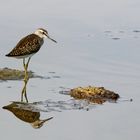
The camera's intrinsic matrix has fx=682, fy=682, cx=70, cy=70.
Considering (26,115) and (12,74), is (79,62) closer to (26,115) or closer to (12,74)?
(12,74)

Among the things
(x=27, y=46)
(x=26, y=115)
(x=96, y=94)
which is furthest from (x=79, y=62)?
(x=26, y=115)

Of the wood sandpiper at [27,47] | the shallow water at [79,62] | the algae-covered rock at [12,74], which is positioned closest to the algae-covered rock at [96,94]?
the shallow water at [79,62]

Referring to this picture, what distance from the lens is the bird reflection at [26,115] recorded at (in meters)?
9.28

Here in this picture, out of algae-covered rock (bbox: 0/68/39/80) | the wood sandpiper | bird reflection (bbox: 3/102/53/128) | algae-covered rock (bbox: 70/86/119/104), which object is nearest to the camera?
bird reflection (bbox: 3/102/53/128)

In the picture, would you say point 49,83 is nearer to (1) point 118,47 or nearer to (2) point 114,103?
(2) point 114,103

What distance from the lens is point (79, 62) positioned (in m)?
12.9

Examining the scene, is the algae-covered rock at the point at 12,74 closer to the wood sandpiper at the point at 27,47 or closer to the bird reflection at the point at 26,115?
the wood sandpiper at the point at 27,47

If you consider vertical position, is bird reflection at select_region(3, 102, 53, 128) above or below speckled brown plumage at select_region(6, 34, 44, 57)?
below

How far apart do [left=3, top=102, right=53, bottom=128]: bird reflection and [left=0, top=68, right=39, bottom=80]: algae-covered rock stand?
5.40ft

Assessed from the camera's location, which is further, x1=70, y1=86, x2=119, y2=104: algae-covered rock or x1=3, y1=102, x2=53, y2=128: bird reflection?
x1=70, y1=86, x2=119, y2=104: algae-covered rock

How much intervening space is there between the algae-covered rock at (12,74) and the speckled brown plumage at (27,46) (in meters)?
0.30

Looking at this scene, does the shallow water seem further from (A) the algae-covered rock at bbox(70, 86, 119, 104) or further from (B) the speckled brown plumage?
(B) the speckled brown plumage

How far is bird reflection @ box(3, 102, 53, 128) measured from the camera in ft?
30.5

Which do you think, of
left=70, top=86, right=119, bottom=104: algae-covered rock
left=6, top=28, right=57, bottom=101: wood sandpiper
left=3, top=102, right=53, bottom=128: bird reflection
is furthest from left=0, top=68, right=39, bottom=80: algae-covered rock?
left=3, top=102, right=53, bottom=128: bird reflection
